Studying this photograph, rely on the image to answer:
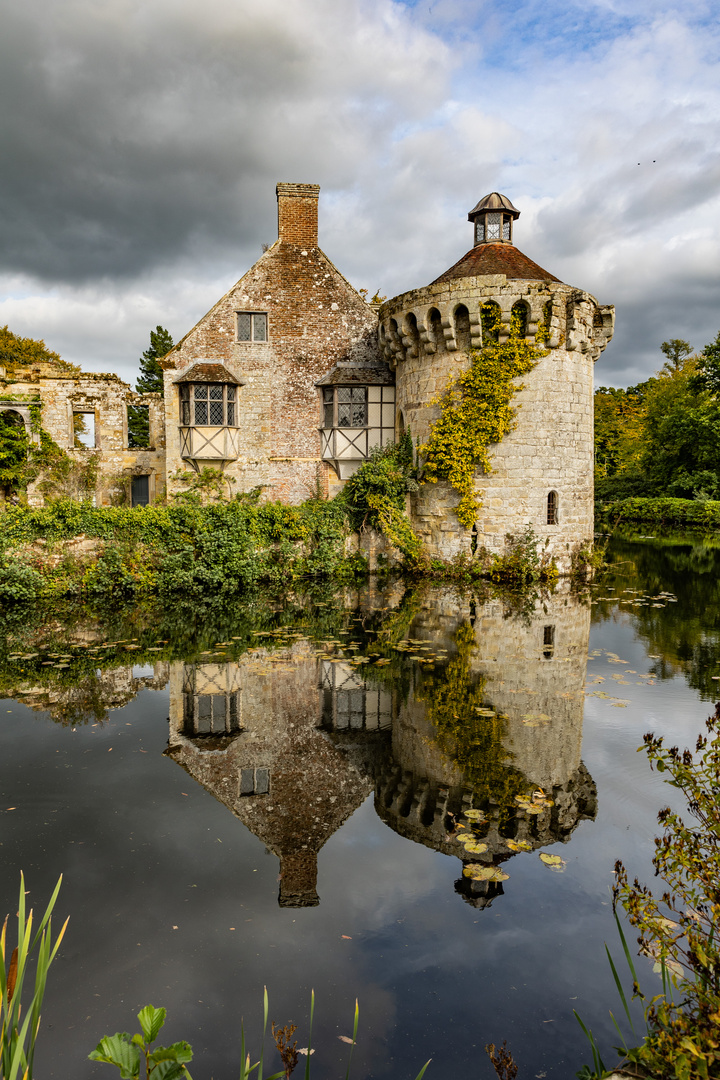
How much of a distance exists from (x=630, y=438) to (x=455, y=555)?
40.3m

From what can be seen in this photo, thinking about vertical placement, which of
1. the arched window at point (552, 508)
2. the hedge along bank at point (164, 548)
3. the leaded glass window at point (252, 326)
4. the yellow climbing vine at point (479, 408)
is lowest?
the hedge along bank at point (164, 548)

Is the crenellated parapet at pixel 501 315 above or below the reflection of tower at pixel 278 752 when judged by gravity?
above

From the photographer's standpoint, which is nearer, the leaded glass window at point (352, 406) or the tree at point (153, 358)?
the leaded glass window at point (352, 406)

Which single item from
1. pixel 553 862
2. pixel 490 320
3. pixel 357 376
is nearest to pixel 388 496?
pixel 357 376

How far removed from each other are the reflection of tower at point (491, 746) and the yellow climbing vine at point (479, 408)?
238 inches

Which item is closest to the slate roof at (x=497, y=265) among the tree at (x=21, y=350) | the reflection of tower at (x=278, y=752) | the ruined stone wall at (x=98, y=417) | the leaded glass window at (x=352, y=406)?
the leaded glass window at (x=352, y=406)

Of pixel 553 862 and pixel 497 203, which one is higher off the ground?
pixel 497 203

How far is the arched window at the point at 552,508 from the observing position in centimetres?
1553

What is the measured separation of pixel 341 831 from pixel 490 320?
42.0 feet

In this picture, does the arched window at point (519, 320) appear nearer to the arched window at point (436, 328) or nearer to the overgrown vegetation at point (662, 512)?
the arched window at point (436, 328)

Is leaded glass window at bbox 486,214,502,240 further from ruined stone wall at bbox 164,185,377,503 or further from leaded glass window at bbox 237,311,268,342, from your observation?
leaded glass window at bbox 237,311,268,342

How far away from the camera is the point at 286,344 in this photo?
19.1m

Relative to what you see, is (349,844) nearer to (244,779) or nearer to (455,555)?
(244,779)

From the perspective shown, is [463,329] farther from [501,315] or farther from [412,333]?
[412,333]
